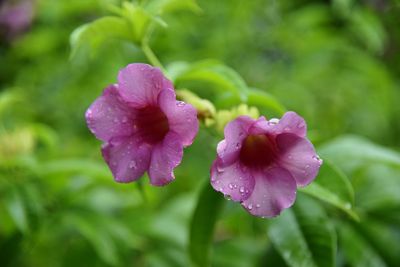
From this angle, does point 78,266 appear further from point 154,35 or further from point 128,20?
point 154,35

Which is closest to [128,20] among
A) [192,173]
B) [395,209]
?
[395,209]

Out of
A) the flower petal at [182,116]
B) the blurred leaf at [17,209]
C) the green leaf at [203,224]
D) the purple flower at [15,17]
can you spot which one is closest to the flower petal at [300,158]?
the flower petal at [182,116]

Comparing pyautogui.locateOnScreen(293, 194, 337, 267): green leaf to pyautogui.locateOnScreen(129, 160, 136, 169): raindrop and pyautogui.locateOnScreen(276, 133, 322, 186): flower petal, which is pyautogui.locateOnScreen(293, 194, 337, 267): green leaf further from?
pyautogui.locateOnScreen(129, 160, 136, 169): raindrop

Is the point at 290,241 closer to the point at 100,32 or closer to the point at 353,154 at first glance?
the point at 353,154

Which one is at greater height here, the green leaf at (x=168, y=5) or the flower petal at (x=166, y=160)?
the green leaf at (x=168, y=5)

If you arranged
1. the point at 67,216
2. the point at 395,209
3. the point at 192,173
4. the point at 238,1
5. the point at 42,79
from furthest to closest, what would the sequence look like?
the point at 42,79, the point at 238,1, the point at 192,173, the point at 67,216, the point at 395,209

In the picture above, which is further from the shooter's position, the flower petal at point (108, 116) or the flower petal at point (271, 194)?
the flower petal at point (108, 116)

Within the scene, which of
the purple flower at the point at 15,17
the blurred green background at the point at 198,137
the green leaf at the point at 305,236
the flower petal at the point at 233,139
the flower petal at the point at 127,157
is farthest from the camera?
the purple flower at the point at 15,17

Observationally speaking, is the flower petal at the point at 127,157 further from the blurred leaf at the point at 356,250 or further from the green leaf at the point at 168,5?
the blurred leaf at the point at 356,250
